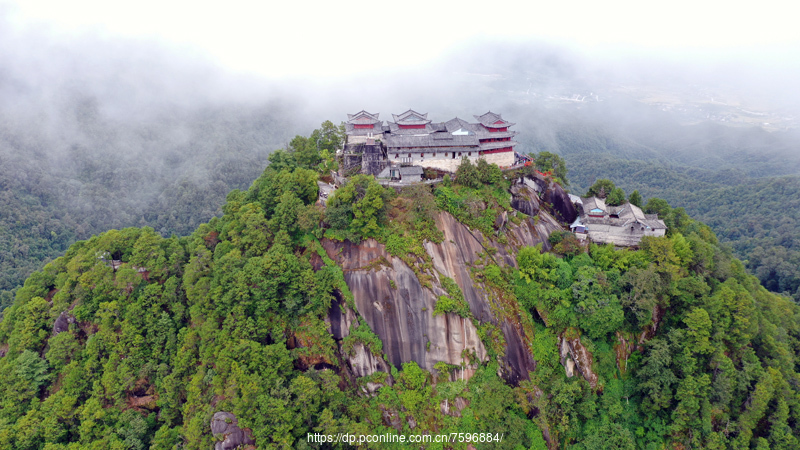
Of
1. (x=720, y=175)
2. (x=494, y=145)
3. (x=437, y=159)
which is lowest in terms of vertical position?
(x=720, y=175)

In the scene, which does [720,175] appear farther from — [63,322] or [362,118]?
[63,322]

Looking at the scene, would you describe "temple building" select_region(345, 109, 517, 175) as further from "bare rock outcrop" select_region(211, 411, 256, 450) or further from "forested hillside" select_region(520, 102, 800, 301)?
"forested hillside" select_region(520, 102, 800, 301)

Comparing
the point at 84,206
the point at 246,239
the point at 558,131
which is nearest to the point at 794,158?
the point at 558,131

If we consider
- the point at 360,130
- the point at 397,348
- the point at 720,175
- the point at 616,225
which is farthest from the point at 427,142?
the point at 720,175

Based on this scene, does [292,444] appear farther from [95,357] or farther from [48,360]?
[48,360]

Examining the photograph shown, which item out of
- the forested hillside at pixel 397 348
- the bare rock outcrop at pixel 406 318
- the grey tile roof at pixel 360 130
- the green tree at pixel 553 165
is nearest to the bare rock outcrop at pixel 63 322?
the forested hillside at pixel 397 348

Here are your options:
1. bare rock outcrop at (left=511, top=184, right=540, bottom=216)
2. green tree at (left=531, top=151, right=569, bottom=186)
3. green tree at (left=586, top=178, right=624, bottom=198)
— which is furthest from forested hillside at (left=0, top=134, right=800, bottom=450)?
green tree at (left=531, top=151, right=569, bottom=186)
